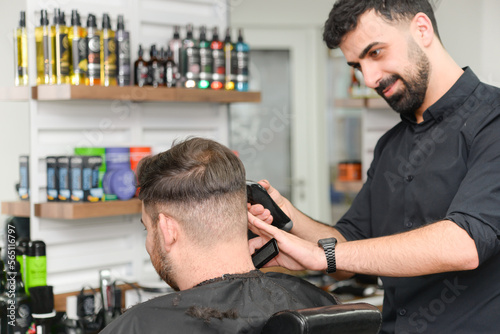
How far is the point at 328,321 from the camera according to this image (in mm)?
1214

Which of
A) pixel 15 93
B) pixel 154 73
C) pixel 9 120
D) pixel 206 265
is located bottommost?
pixel 206 265

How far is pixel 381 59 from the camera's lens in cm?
192

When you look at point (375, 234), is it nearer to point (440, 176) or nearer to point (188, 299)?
point (440, 176)

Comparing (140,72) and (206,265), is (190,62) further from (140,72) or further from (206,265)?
(206,265)

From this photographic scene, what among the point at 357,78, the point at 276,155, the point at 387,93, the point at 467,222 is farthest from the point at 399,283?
the point at 276,155

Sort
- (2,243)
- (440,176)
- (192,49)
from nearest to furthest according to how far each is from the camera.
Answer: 1. (440,176)
2. (2,243)
3. (192,49)

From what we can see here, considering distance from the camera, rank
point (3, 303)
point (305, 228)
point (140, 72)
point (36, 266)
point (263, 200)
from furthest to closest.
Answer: point (140, 72) → point (36, 266) → point (3, 303) → point (305, 228) → point (263, 200)

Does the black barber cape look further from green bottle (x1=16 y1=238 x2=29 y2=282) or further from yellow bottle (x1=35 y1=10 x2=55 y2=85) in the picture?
yellow bottle (x1=35 y1=10 x2=55 y2=85)

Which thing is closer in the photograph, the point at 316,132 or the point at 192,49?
the point at 192,49

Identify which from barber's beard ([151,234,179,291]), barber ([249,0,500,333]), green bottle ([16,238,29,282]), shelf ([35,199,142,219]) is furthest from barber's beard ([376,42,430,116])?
green bottle ([16,238,29,282])

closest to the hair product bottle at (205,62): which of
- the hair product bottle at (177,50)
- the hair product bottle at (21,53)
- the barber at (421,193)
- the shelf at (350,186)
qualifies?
the hair product bottle at (177,50)

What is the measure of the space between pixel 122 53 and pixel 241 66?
0.68 m

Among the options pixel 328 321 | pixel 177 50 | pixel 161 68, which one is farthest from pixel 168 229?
pixel 177 50

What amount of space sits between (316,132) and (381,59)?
3.44 metres
